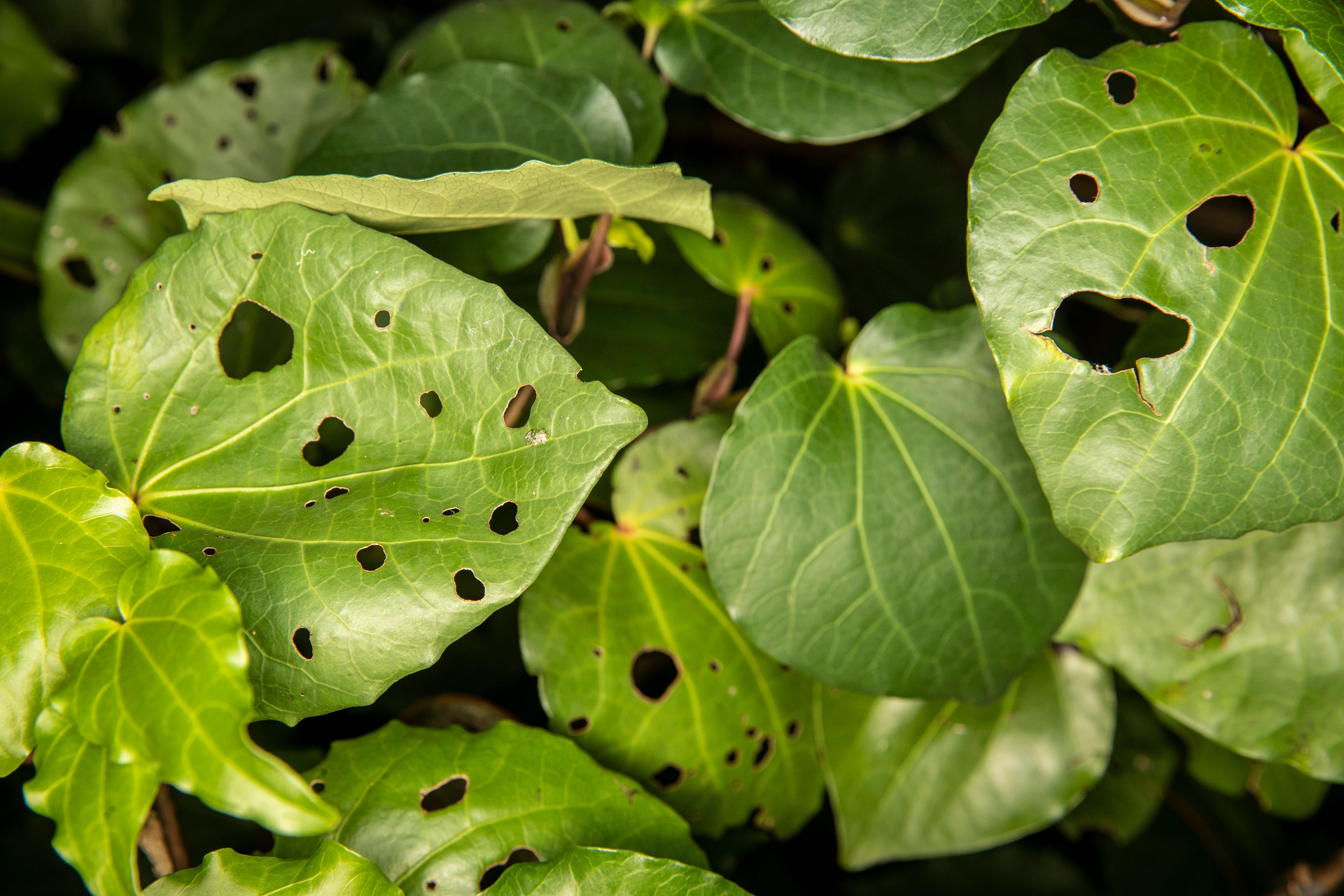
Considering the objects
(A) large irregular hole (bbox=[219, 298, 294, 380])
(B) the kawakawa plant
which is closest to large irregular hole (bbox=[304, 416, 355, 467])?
(B) the kawakawa plant

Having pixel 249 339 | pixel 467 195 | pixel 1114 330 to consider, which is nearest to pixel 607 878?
pixel 467 195

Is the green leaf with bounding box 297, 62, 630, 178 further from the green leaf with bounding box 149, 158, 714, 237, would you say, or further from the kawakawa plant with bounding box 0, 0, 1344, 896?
the green leaf with bounding box 149, 158, 714, 237

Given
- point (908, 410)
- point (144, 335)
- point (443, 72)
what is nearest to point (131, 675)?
point (144, 335)

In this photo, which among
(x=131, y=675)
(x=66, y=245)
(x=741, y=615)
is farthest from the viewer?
(x=66, y=245)

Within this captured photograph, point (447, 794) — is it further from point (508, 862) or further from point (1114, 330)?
point (1114, 330)

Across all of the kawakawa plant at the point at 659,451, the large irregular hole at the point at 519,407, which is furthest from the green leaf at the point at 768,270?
the large irregular hole at the point at 519,407

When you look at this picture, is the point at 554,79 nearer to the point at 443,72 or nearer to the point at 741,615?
the point at 443,72

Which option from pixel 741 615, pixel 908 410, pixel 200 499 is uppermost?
pixel 200 499
